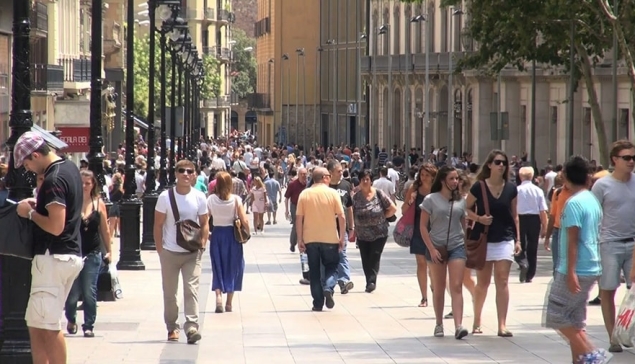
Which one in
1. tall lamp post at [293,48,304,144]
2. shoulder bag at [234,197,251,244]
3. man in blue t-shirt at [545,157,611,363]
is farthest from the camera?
tall lamp post at [293,48,304,144]

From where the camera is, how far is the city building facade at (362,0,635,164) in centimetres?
5253

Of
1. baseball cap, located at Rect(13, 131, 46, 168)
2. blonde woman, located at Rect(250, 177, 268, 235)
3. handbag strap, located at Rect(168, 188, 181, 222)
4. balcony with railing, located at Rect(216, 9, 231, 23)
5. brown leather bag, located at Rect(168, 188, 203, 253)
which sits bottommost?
blonde woman, located at Rect(250, 177, 268, 235)

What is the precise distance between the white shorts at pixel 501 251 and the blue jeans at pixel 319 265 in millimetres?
3301

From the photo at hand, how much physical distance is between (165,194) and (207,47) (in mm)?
124455

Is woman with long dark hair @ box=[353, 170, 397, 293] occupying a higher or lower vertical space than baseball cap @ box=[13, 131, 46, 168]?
lower

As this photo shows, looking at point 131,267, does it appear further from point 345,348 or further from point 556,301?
point 556,301

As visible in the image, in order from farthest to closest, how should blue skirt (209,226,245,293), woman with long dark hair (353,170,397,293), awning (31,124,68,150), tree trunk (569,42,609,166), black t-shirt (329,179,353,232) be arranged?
tree trunk (569,42,609,166)
black t-shirt (329,179,353,232)
woman with long dark hair (353,170,397,293)
blue skirt (209,226,245,293)
awning (31,124,68,150)

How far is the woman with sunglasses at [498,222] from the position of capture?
14875mm

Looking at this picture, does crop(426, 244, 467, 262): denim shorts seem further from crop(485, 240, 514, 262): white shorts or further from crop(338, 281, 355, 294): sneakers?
crop(338, 281, 355, 294): sneakers

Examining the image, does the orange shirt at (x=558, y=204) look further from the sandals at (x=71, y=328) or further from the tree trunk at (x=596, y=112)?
the tree trunk at (x=596, y=112)

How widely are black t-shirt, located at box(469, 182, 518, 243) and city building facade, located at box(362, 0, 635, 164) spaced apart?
1202 inches

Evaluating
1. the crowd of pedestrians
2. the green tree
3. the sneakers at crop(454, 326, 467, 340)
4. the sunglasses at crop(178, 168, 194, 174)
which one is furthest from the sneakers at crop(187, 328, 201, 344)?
the green tree

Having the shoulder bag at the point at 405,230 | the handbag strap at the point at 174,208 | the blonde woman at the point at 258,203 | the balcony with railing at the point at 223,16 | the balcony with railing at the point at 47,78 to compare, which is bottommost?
the blonde woman at the point at 258,203

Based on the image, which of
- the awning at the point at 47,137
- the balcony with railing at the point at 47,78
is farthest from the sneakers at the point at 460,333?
the balcony with railing at the point at 47,78
